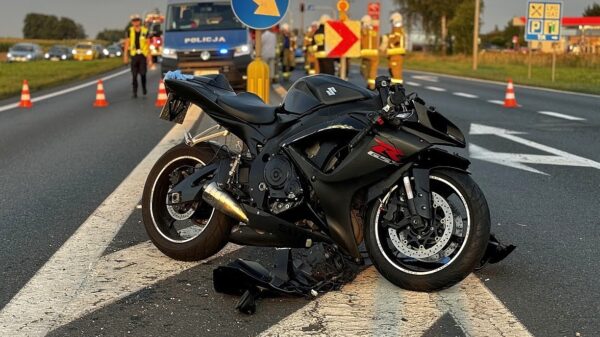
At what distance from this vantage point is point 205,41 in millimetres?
19891

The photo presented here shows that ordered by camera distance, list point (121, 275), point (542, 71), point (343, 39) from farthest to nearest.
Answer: point (542, 71), point (343, 39), point (121, 275)

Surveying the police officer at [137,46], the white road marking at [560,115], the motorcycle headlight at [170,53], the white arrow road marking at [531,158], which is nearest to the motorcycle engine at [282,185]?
the white arrow road marking at [531,158]

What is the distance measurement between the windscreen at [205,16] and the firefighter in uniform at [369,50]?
3056mm

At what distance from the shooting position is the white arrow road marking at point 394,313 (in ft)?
12.5

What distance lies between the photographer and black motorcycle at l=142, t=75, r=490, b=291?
425cm

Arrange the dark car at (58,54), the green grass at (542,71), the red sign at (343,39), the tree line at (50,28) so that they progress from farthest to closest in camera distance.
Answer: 1. the tree line at (50,28)
2. the dark car at (58,54)
3. the green grass at (542,71)
4. the red sign at (343,39)

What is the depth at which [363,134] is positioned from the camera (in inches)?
168

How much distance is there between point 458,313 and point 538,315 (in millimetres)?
393

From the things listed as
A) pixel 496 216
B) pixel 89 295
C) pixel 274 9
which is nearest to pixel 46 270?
pixel 89 295

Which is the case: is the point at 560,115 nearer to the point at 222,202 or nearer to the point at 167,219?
the point at 167,219

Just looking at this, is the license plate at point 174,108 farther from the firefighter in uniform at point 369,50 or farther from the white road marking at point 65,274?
the firefighter in uniform at point 369,50

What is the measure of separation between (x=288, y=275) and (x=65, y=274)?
132 cm

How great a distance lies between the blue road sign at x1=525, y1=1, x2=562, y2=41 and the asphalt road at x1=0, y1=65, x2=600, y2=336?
19.0 meters

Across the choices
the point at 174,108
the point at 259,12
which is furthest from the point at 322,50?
the point at 174,108
